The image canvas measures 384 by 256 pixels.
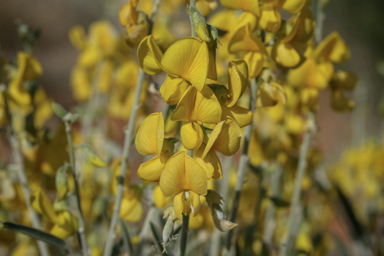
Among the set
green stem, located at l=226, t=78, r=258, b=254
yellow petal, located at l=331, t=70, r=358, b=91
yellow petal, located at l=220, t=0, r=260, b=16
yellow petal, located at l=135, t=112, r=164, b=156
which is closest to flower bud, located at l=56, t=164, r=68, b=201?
yellow petal, located at l=135, t=112, r=164, b=156

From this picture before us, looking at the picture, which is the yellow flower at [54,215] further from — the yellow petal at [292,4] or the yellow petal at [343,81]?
the yellow petal at [343,81]

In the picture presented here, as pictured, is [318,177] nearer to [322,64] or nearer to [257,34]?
[322,64]

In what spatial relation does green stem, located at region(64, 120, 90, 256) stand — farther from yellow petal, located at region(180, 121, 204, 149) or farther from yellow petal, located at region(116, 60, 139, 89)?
yellow petal, located at region(116, 60, 139, 89)

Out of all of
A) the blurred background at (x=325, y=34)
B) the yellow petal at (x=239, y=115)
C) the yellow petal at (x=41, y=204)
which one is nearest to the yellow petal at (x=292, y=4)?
the yellow petal at (x=239, y=115)

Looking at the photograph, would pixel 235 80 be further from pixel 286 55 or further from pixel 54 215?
pixel 54 215

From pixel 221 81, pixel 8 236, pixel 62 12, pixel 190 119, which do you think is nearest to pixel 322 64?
pixel 221 81
